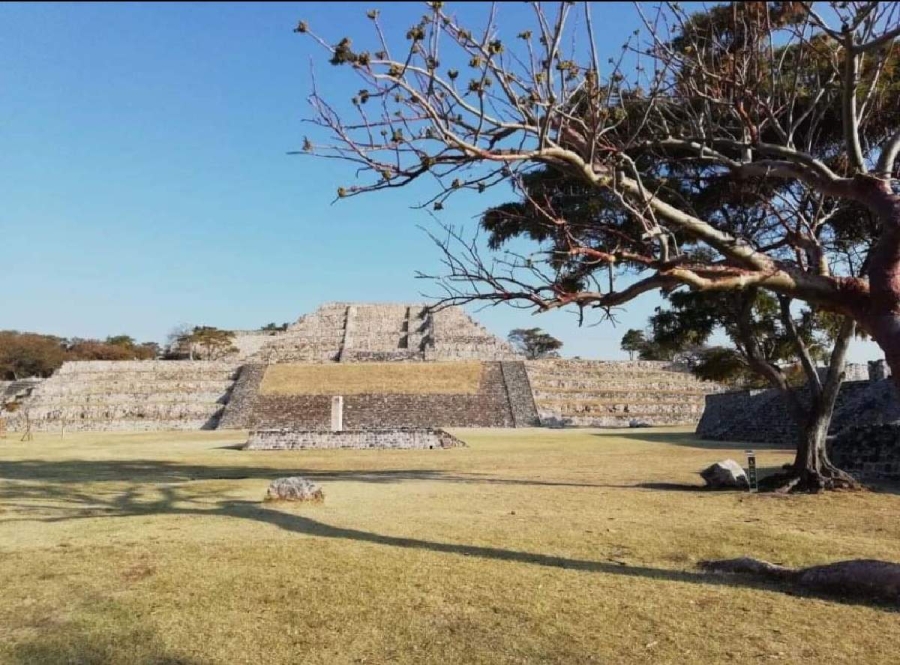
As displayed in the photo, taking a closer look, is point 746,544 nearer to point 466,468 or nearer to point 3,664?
point 3,664

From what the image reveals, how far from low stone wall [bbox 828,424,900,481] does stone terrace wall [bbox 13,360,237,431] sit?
91.9 ft

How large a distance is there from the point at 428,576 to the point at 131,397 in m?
35.4

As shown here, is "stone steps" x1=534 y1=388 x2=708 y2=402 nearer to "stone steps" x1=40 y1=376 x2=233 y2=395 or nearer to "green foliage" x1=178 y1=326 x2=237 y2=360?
"stone steps" x1=40 y1=376 x2=233 y2=395

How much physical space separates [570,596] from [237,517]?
13.4 ft

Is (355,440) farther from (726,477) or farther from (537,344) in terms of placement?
(537,344)

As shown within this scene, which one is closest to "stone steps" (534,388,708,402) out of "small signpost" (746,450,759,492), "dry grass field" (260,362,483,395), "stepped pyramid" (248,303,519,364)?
"dry grass field" (260,362,483,395)

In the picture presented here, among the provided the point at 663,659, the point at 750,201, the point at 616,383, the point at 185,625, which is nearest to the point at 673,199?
the point at 750,201

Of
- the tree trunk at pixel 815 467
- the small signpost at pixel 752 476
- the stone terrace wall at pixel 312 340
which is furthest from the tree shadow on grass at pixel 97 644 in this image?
the stone terrace wall at pixel 312 340

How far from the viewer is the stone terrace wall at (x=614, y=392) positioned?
34781 millimetres

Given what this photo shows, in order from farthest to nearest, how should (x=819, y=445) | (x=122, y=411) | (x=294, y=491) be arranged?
(x=122, y=411) < (x=819, y=445) < (x=294, y=491)

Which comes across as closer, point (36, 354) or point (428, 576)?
point (428, 576)

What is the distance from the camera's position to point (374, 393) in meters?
35.5

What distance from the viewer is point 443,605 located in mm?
4129

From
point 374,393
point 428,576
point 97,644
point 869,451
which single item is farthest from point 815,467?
point 374,393
